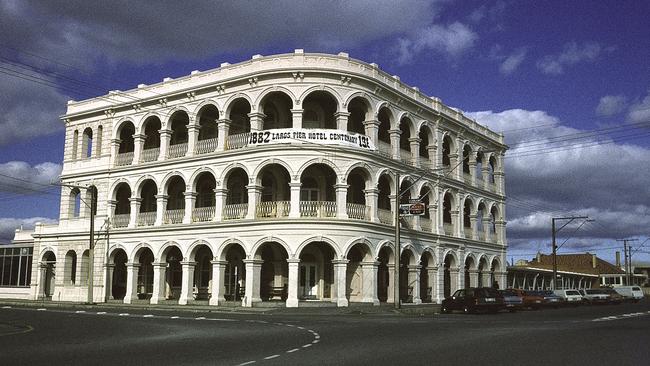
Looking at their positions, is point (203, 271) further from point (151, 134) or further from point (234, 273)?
point (151, 134)

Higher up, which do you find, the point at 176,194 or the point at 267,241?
the point at 176,194

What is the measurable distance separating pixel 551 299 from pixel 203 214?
2384 centimetres

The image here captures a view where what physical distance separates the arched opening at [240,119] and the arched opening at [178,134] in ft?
9.32

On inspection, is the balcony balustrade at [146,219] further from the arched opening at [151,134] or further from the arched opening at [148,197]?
the arched opening at [151,134]

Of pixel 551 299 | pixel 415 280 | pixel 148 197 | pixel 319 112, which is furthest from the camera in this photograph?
pixel 551 299

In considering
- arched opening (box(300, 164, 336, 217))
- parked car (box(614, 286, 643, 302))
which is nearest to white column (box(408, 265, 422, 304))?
arched opening (box(300, 164, 336, 217))

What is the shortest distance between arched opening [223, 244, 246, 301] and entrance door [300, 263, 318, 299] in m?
3.55

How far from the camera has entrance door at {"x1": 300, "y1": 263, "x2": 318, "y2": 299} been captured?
37.9 m

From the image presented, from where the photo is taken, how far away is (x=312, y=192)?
38.6 m

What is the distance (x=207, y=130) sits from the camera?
1639 inches

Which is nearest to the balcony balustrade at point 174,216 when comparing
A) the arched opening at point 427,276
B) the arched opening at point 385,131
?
the arched opening at point 385,131

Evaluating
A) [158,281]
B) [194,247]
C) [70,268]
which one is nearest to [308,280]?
[194,247]

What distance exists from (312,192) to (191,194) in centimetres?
703

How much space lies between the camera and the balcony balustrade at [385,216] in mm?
38375
